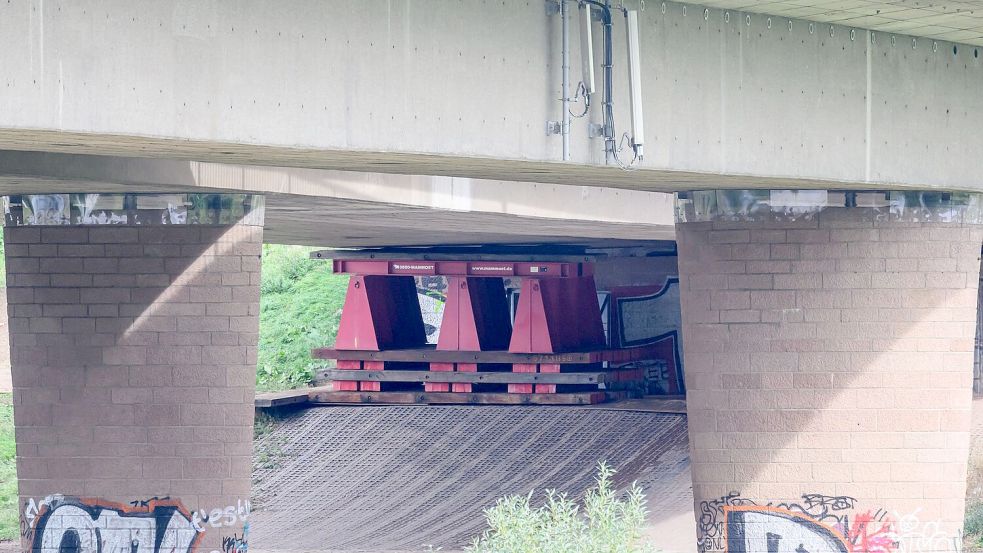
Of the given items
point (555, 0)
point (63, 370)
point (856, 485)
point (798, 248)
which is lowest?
point (856, 485)

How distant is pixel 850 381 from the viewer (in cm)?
1513

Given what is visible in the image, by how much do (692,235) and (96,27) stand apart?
8620 millimetres

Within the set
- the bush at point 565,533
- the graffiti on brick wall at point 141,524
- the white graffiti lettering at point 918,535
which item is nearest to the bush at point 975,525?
the white graffiti lettering at point 918,535

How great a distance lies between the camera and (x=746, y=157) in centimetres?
1262

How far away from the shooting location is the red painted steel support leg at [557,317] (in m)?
32.0

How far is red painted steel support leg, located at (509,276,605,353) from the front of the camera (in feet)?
105

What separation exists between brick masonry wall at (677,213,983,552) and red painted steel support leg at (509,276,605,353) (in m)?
16.7

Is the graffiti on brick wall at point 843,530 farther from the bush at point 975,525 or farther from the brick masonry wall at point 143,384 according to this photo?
the bush at point 975,525

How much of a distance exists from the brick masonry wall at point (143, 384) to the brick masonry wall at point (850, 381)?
18.9 ft

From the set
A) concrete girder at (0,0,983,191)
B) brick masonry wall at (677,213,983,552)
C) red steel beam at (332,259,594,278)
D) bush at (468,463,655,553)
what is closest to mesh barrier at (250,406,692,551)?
red steel beam at (332,259,594,278)

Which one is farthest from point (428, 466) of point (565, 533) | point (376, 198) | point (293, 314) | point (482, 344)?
point (293, 314)

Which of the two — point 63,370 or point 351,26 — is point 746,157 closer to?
point 351,26

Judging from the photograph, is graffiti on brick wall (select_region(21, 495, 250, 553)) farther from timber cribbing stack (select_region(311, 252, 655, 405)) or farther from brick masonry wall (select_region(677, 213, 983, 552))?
timber cribbing stack (select_region(311, 252, 655, 405))

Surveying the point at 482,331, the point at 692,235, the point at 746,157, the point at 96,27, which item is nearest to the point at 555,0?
the point at 746,157
